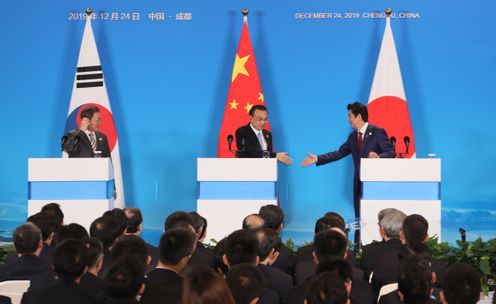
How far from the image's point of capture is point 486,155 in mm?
9117

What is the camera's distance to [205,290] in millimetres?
2377

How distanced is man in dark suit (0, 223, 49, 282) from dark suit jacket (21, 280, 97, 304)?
0.92 metres

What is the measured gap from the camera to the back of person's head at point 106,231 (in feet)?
14.3

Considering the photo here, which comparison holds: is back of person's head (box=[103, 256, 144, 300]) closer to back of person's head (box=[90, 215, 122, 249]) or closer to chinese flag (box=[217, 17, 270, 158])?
back of person's head (box=[90, 215, 122, 249])

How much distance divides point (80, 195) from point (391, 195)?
2.74m

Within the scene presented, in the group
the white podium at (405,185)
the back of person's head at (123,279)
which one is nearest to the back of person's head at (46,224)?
the back of person's head at (123,279)

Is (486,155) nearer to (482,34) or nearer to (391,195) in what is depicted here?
(482,34)

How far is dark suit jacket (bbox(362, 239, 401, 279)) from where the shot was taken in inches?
180

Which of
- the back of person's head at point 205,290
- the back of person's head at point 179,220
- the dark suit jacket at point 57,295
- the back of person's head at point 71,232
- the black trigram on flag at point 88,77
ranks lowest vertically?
the dark suit jacket at point 57,295

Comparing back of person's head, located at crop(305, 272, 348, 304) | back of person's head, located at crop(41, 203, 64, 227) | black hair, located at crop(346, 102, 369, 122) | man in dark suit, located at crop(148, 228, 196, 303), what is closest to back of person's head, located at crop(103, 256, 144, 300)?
man in dark suit, located at crop(148, 228, 196, 303)

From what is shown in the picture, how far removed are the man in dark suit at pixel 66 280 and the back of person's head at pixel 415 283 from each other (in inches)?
48.9

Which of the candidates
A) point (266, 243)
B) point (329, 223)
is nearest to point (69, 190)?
point (329, 223)

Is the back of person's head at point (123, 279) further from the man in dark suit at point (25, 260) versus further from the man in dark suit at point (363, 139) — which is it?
the man in dark suit at point (363, 139)

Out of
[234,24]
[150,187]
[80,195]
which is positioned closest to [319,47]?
[234,24]
